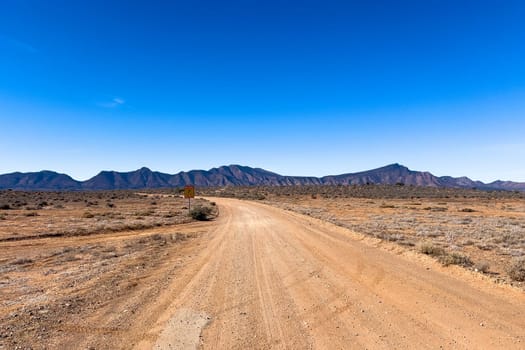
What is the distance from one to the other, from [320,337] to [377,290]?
121 inches

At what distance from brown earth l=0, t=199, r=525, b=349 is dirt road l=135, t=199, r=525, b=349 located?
0.08ft

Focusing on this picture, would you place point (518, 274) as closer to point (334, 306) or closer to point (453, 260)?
point (453, 260)

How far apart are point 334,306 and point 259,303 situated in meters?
1.69

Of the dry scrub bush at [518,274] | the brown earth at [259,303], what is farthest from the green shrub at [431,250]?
the dry scrub bush at [518,274]

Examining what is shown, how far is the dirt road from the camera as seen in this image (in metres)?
5.32

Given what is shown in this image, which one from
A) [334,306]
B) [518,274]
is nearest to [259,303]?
[334,306]

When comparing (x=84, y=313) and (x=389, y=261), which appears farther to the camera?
(x=389, y=261)

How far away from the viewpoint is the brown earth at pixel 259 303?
5.38 m

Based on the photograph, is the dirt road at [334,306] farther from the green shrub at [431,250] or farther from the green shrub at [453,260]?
the green shrub at [431,250]

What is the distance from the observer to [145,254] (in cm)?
1295

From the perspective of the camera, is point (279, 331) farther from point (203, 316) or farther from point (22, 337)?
point (22, 337)

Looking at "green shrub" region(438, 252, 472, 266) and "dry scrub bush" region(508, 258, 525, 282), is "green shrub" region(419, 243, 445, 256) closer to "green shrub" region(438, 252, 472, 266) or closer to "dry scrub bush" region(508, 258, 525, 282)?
"green shrub" region(438, 252, 472, 266)

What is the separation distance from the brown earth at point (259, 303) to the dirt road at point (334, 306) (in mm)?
25

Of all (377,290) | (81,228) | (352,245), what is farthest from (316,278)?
(81,228)
